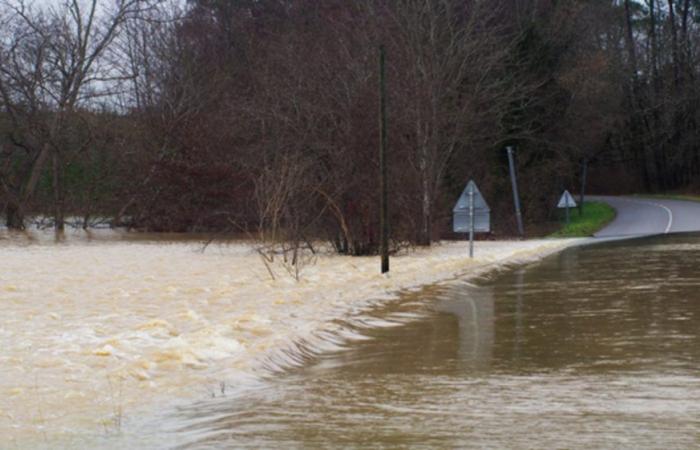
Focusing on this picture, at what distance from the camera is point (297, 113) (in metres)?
33.5

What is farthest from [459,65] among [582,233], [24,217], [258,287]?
[258,287]

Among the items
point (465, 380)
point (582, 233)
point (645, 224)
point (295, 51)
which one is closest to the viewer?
point (465, 380)

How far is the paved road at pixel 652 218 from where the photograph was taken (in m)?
49.9

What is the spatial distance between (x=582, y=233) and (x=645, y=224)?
565 centimetres

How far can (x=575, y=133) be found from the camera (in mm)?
63344

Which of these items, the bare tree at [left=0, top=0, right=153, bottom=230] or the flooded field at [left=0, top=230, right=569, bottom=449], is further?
the bare tree at [left=0, top=0, right=153, bottom=230]

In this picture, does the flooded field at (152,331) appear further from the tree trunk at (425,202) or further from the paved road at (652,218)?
the paved road at (652,218)

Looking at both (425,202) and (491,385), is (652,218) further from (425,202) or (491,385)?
(491,385)

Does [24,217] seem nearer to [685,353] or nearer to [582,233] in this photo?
[582,233]

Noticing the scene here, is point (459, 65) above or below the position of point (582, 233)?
above

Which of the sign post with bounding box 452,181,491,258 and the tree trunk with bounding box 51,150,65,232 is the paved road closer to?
the sign post with bounding box 452,181,491,258

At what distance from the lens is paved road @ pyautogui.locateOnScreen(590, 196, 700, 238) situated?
49875mm

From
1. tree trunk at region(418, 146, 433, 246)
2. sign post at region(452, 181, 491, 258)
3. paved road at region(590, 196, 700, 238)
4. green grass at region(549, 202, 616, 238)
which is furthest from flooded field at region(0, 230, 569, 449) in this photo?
paved road at region(590, 196, 700, 238)

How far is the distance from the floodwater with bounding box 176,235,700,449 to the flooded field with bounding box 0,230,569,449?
0.42 meters
